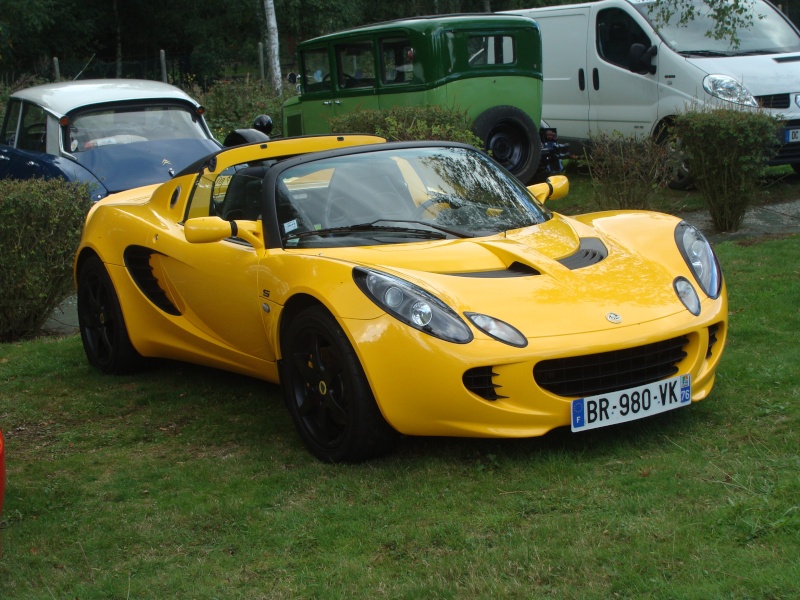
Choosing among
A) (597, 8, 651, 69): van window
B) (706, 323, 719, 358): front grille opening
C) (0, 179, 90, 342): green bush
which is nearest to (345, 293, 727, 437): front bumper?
(706, 323, 719, 358): front grille opening

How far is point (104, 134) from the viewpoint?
11.3 metres

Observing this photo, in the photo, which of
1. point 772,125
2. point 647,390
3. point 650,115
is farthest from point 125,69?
point 647,390

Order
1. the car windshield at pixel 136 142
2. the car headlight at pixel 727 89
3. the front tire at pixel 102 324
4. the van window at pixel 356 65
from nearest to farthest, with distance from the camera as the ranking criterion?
the front tire at pixel 102 324, the car windshield at pixel 136 142, the car headlight at pixel 727 89, the van window at pixel 356 65

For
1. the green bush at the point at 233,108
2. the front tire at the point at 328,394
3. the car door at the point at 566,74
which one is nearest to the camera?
the front tire at the point at 328,394

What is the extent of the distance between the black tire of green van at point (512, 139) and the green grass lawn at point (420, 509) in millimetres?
7447

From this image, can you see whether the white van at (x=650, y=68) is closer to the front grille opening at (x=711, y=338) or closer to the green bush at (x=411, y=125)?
the green bush at (x=411, y=125)

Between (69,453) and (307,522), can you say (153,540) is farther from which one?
(69,453)

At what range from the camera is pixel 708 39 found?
1252 centimetres

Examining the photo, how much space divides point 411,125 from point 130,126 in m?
3.37

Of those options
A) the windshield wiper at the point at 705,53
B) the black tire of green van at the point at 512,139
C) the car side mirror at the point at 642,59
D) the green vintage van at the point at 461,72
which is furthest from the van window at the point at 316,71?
the windshield wiper at the point at 705,53

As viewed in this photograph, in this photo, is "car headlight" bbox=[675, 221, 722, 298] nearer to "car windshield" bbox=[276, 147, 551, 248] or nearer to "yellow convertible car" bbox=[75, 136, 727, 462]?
"yellow convertible car" bbox=[75, 136, 727, 462]

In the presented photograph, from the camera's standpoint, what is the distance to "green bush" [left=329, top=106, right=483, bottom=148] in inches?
374

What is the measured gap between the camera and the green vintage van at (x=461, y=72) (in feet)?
42.4

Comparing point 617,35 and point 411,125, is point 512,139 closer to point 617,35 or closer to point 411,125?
point 617,35
